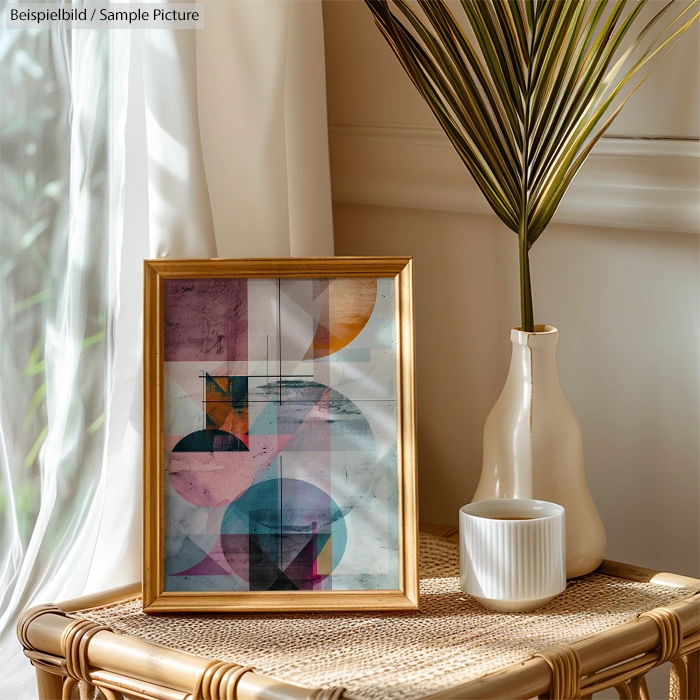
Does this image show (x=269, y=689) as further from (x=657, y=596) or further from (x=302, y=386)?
(x=657, y=596)

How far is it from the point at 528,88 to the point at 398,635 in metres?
0.56

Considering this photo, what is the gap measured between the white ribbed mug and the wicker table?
2 cm

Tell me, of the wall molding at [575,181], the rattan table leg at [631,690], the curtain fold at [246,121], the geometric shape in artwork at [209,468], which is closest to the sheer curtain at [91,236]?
the curtain fold at [246,121]

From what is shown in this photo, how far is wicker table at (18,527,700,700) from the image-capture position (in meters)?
0.63

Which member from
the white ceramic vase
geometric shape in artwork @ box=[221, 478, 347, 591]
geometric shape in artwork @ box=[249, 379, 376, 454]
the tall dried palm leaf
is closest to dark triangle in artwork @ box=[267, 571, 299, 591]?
geometric shape in artwork @ box=[221, 478, 347, 591]

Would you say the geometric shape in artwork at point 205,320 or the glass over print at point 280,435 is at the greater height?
the geometric shape in artwork at point 205,320

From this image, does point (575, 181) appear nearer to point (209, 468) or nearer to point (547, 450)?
point (547, 450)

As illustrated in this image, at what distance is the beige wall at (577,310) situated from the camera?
1.00 metres

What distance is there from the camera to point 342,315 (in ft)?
2.69

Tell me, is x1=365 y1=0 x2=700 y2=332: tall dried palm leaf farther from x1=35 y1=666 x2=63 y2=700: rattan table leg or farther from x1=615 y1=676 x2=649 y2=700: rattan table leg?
x1=35 y1=666 x2=63 y2=700: rattan table leg

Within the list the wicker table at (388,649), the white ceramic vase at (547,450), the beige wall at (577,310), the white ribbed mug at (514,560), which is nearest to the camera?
the wicker table at (388,649)

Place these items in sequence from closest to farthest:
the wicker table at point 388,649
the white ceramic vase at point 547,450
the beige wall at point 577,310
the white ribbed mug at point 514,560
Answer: the wicker table at point 388,649 < the white ribbed mug at point 514,560 < the white ceramic vase at point 547,450 < the beige wall at point 577,310

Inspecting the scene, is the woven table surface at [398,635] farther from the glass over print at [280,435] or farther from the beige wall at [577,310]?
the beige wall at [577,310]

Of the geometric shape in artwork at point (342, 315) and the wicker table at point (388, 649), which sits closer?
the wicker table at point (388, 649)
